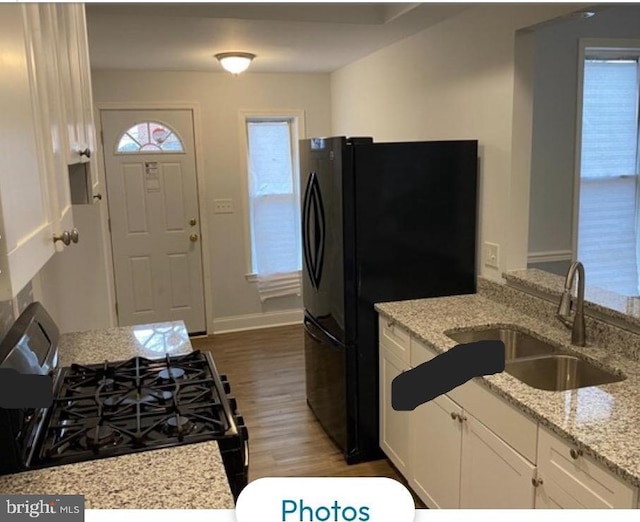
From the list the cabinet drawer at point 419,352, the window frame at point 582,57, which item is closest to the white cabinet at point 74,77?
the cabinet drawer at point 419,352

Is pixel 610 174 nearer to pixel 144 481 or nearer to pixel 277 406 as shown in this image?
pixel 277 406

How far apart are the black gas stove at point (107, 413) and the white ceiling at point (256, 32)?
4.19 ft

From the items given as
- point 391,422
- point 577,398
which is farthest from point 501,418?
point 391,422

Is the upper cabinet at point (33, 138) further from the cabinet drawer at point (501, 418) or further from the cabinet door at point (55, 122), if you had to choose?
the cabinet drawer at point (501, 418)

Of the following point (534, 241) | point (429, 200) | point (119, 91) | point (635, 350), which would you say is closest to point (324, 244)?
point (429, 200)

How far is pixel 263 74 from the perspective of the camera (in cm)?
464

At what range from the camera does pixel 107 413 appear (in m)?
1.37

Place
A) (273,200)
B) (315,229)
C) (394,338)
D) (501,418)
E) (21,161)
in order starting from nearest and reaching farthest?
(21,161)
(501,418)
(394,338)
(315,229)
(273,200)

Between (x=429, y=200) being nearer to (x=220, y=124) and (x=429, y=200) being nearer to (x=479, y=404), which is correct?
(x=479, y=404)

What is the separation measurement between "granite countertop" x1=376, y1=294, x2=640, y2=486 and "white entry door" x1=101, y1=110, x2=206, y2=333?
2730 mm

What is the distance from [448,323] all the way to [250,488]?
73.0 inches

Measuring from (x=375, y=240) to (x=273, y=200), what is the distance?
2.36m

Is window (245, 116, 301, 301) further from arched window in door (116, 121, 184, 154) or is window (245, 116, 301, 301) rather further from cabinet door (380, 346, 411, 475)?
cabinet door (380, 346, 411, 475)

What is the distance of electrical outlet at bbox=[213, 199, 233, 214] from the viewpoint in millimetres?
4727
